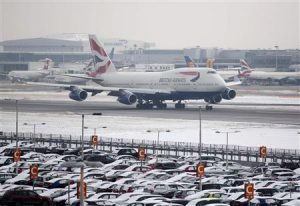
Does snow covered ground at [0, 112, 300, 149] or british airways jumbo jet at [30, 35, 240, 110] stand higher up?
british airways jumbo jet at [30, 35, 240, 110]

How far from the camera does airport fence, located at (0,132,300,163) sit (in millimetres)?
68375

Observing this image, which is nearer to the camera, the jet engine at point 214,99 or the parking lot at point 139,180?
the parking lot at point 139,180

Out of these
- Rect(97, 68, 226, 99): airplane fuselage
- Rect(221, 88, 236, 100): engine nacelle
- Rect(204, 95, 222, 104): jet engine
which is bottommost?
Rect(204, 95, 222, 104): jet engine

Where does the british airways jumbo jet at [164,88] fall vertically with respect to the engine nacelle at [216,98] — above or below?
above

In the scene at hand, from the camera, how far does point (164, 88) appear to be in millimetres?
122188

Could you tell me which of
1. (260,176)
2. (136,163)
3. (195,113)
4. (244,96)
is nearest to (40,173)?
(136,163)

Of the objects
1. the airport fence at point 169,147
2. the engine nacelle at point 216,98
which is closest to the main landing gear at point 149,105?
the engine nacelle at point 216,98

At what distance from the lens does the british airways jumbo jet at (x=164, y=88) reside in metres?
119

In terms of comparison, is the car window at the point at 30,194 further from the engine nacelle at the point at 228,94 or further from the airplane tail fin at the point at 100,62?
the airplane tail fin at the point at 100,62

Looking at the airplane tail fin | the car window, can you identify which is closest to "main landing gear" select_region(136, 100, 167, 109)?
the airplane tail fin

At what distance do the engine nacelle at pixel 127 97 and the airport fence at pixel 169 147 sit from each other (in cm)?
3395

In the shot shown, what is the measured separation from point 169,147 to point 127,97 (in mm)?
45701

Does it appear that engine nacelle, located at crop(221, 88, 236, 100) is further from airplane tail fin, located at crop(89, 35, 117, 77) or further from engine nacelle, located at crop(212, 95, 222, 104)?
airplane tail fin, located at crop(89, 35, 117, 77)

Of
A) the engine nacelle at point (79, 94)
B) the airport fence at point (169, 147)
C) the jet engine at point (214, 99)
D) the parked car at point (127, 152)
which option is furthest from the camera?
the engine nacelle at point (79, 94)
